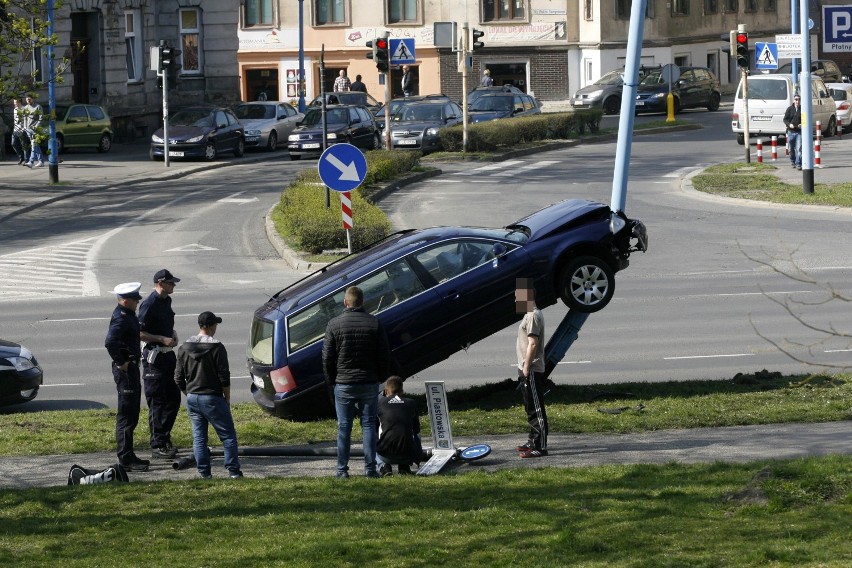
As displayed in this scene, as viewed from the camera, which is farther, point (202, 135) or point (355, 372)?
point (202, 135)

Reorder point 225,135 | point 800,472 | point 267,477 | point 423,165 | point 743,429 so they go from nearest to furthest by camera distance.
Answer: point 800,472, point 267,477, point 743,429, point 423,165, point 225,135

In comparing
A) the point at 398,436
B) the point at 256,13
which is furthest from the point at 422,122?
the point at 398,436

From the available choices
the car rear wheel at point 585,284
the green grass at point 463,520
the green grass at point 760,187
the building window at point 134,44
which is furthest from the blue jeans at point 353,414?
the building window at point 134,44

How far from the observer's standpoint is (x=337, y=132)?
41.1m

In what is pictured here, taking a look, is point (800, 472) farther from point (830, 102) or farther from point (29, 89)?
point (830, 102)

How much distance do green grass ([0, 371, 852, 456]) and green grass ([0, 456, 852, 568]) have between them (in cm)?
223

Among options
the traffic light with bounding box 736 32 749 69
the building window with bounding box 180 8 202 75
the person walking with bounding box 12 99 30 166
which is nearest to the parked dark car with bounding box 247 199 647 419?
the traffic light with bounding box 736 32 749 69

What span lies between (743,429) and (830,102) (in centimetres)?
3393

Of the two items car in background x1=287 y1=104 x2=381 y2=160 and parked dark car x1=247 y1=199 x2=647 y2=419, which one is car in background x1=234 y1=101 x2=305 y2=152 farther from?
parked dark car x1=247 y1=199 x2=647 y2=419

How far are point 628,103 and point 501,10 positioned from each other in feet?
171

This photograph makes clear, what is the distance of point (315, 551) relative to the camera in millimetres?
7473

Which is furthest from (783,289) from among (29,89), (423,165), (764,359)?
(423,165)

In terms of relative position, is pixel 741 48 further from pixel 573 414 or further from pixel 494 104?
pixel 573 414

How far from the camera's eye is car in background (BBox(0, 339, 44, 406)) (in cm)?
1407
